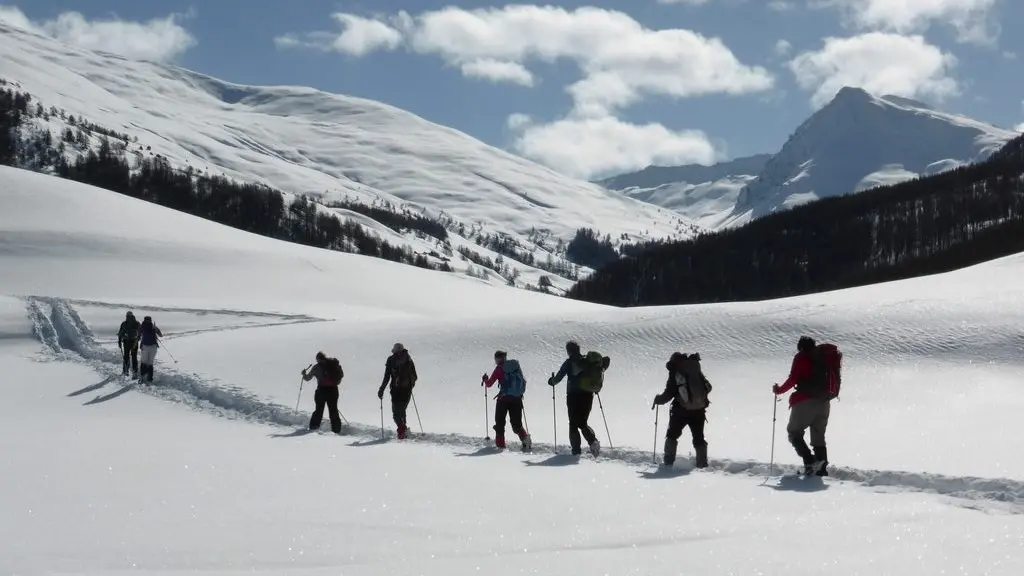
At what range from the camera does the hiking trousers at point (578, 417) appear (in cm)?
1418

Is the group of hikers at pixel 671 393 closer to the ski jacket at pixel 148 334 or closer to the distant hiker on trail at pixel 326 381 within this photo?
the distant hiker on trail at pixel 326 381

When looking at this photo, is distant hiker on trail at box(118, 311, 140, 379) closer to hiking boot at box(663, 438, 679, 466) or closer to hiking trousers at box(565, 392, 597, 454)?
hiking trousers at box(565, 392, 597, 454)

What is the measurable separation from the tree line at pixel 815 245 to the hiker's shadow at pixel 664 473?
158267mm

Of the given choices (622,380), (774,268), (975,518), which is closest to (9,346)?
(622,380)

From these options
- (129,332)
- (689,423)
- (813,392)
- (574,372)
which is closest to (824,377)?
(813,392)

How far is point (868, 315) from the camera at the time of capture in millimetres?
25609

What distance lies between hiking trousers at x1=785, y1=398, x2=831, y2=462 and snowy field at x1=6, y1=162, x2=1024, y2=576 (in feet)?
1.89

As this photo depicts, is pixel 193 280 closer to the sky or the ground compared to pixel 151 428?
closer to the sky

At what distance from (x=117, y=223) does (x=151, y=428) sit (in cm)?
5270

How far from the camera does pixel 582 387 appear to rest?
14219mm

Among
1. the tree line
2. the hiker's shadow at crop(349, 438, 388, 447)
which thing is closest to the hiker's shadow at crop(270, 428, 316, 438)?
the hiker's shadow at crop(349, 438, 388, 447)

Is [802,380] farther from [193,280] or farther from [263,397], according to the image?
[193,280]

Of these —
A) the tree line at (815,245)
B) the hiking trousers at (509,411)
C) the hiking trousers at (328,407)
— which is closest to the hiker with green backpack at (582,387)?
the hiking trousers at (509,411)

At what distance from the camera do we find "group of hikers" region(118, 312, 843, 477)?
11938 mm
